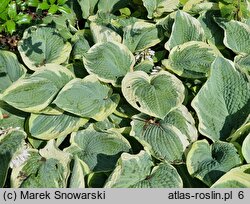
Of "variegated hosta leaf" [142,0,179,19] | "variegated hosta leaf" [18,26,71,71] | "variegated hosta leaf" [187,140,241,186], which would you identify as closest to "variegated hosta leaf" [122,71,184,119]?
"variegated hosta leaf" [187,140,241,186]

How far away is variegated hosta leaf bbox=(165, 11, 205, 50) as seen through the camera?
8.93ft

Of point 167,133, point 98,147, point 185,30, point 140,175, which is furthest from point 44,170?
point 185,30

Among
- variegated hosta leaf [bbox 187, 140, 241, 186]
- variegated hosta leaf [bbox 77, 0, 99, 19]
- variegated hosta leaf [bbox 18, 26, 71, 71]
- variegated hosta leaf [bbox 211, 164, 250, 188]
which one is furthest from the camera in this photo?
variegated hosta leaf [bbox 77, 0, 99, 19]

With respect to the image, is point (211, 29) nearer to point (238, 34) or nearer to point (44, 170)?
point (238, 34)

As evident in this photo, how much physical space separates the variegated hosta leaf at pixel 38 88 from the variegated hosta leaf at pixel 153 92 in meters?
0.32

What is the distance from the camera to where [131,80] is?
97.5 inches

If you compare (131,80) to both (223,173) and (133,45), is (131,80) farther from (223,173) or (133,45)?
(223,173)

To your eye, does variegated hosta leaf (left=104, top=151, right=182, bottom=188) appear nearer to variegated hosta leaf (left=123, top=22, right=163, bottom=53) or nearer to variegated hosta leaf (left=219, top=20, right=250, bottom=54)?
variegated hosta leaf (left=123, top=22, right=163, bottom=53)

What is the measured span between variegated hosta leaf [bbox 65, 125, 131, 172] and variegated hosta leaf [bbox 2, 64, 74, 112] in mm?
224

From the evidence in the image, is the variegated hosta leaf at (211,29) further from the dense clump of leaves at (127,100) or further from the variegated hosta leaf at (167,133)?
the variegated hosta leaf at (167,133)

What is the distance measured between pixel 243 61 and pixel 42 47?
103cm

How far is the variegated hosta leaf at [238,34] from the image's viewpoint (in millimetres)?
2730

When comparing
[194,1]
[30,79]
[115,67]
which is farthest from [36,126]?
[194,1]

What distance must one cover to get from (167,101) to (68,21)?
0.94 metres
